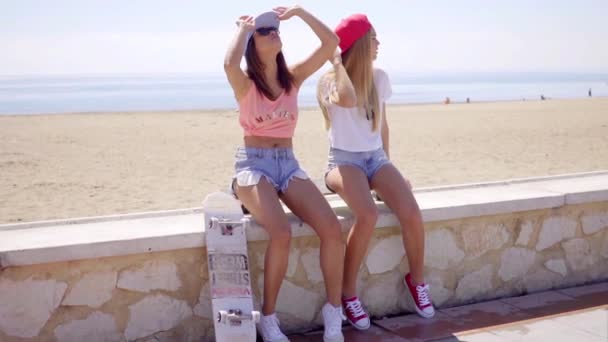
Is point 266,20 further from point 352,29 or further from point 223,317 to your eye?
point 223,317

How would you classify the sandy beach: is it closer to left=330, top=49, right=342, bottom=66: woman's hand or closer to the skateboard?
left=330, top=49, right=342, bottom=66: woman's hand

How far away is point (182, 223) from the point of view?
12.5 feet

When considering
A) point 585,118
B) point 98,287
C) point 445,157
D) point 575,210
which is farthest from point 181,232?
point 585,118

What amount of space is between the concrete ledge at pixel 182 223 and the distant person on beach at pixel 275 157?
0.16m

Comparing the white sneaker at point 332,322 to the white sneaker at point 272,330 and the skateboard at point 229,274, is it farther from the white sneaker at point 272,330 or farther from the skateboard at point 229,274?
the skateboard at point 229,274

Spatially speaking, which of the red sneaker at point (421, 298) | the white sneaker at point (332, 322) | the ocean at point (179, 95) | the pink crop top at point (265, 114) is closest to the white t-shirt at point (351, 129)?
the pink crop top at point (265, 114)

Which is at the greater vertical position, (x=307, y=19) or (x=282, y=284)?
(x=307, y=19)

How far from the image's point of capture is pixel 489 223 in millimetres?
4359

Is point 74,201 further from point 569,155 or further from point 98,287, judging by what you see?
point 569,155

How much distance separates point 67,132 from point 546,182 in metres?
14.7

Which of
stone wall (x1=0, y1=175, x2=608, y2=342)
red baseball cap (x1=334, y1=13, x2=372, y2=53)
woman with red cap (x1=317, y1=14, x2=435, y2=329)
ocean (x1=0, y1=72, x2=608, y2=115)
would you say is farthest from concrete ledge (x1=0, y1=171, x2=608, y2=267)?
ocean (x1=0, y1=72, x2=608, y2=115)

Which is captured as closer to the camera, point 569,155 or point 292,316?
point 292,316

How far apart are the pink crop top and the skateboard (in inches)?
17.1

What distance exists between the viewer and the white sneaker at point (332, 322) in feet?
12.1
